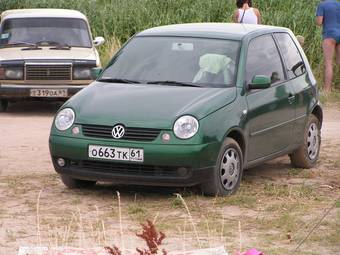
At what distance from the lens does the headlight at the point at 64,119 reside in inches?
357

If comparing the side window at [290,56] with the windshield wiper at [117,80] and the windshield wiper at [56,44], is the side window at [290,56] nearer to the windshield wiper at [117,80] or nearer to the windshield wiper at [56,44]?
the windshield wiper at [117,80]

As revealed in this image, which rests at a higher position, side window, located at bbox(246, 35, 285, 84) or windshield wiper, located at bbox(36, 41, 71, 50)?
side window, located at bbox(246, 35, 285, 84)

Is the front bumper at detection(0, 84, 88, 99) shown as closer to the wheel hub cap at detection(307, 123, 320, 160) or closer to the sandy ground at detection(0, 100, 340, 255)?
the sandy ground at detection(0, 100, 340, 255)

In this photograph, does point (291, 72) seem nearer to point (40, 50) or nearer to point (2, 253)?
point (2, 253)

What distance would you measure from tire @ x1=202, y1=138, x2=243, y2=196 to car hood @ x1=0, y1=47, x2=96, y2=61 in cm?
647

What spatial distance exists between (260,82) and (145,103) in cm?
117

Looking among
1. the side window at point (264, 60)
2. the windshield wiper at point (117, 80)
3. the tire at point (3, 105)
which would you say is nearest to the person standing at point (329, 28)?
the tire at point (3, 105)

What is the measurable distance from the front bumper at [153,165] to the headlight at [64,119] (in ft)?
0.41

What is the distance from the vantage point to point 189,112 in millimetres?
8766

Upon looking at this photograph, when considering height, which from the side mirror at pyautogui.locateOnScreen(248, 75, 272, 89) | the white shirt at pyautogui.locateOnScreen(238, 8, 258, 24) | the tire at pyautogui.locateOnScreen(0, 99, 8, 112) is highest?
the side mirror at pyautogui.locateOnScreen(248, 75, 272, 89)

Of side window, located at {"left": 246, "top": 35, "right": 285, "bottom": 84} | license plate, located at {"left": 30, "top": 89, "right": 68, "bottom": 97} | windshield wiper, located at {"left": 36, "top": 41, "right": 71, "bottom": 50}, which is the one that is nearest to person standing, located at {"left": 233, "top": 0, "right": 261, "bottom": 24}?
windshield wiper, located at {"left": 36, "top": 41, "right": 71, "bottom": 50}

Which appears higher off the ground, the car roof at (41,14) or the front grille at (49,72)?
the car roof at (41,14)

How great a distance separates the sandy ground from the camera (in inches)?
289

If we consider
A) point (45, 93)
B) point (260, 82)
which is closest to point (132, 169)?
point (260, 82)
